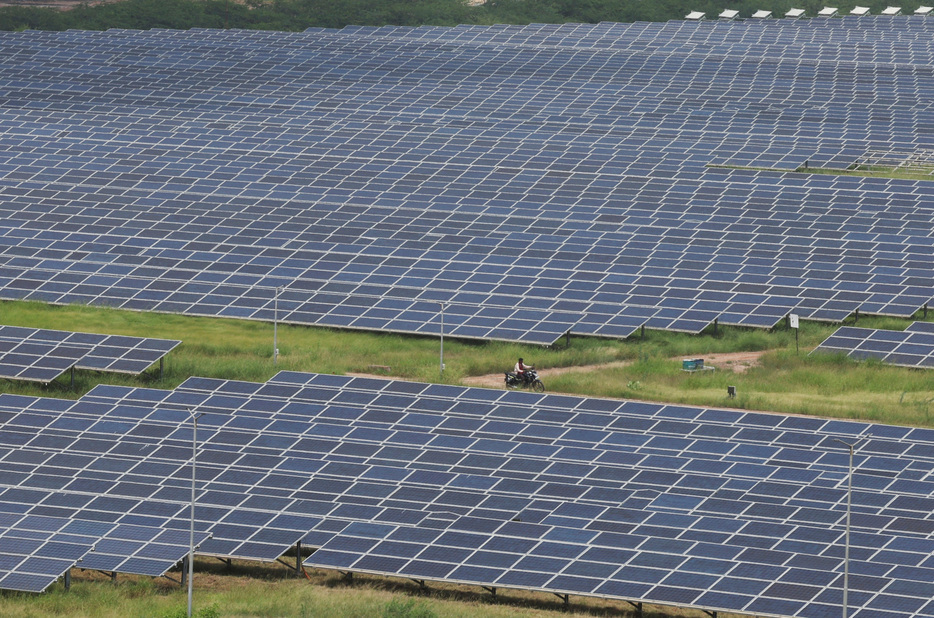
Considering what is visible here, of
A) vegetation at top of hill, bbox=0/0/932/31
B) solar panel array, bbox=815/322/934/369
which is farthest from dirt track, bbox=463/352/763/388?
vegetation at top of hill, bbox=0/0/932/31

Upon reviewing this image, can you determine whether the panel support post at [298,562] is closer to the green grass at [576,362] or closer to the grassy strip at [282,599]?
the grassy strip at [282,599]

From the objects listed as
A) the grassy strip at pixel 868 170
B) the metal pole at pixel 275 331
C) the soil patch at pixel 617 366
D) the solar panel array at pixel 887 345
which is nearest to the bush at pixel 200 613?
the soil patch at pixel 617 366

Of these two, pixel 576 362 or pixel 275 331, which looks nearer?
pixel 275 331

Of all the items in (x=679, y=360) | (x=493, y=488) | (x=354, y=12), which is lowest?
(x=354, y=12)

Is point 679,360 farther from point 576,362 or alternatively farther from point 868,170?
point 868,170

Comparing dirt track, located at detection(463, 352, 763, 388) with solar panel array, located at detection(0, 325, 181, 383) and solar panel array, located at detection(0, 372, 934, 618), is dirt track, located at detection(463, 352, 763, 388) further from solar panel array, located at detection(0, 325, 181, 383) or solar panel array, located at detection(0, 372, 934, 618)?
solar panel array, located at detection(0, 325, 181, 383)

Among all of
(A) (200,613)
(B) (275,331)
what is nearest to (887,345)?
(B) (275,331)

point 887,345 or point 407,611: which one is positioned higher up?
point 407,611

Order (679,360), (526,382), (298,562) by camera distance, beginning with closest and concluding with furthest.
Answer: (298,562), (526,382), (679,360)
